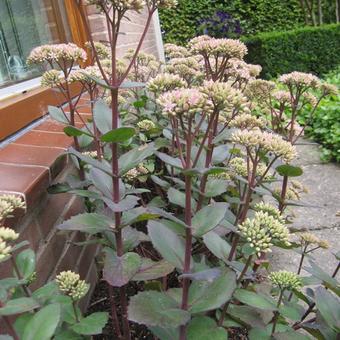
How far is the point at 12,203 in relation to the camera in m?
1.08

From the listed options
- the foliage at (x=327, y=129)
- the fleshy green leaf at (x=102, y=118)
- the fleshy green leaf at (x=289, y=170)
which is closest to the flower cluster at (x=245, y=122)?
the fleshy green leaf at (x=289, y=170)

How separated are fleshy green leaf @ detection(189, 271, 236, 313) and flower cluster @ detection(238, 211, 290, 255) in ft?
0.36

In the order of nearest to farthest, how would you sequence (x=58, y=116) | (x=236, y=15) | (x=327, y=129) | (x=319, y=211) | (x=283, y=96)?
(x=58, y=116) < (x=283, y=96) < (x=319, y=211) < (x=327, y=129) < (x=236, y=15)

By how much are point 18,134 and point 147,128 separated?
625 mm

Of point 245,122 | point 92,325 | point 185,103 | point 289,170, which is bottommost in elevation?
point 92,325

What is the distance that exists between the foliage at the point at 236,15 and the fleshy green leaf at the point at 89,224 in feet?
28.2

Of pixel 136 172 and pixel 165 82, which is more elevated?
pixel 165 82

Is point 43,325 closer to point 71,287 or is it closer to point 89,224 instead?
point 71,287

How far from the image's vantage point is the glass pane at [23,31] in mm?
2326

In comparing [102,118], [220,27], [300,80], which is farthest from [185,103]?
[220,27]

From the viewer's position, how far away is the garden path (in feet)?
7.70

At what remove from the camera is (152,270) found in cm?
119

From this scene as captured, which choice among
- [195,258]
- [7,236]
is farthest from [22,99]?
[7,236]

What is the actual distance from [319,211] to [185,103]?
238cm
